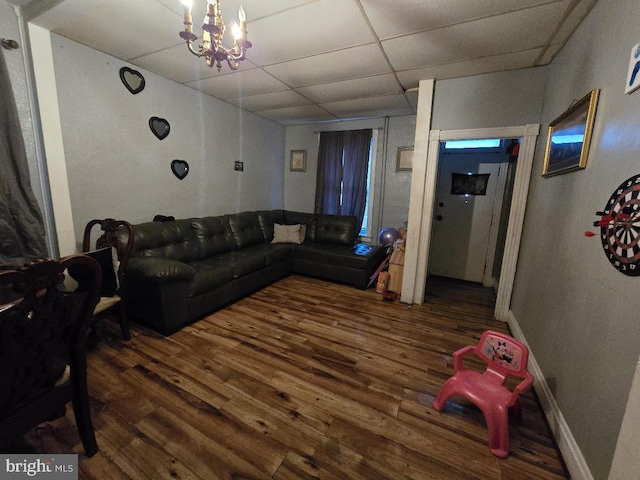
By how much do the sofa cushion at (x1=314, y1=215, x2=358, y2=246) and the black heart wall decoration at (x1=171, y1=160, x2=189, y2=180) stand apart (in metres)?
2.12

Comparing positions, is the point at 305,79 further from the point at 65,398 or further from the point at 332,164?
the point at 65,398

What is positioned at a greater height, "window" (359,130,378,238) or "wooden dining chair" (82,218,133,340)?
"window" (359,130,378,238)

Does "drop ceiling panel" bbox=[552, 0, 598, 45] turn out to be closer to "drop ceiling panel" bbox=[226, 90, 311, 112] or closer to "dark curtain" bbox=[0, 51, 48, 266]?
"drop ceiling panel" bbox=[226, 90, 311, 112]

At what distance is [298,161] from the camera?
197 inches

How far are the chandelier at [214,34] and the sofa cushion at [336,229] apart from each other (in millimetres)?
2958

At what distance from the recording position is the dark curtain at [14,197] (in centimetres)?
184

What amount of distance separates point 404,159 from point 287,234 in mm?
2213

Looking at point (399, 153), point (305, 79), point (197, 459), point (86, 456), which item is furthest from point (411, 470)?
point (399, 153)

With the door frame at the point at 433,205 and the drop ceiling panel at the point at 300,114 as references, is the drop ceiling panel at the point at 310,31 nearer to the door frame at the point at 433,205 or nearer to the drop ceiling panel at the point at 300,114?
the door frame at the point at 433,205

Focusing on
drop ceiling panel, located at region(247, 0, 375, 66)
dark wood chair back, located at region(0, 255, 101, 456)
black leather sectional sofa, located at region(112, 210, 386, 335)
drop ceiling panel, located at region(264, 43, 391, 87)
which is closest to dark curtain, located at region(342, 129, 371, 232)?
black leather sectional sofa, located at region(112, 210, 386, 335)

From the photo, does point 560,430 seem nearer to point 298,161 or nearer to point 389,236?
point 389,236

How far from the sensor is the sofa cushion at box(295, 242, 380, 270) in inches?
141

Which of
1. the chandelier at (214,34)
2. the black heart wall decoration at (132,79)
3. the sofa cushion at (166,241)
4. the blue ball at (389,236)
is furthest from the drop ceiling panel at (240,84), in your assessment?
the blue ball at (389,236)

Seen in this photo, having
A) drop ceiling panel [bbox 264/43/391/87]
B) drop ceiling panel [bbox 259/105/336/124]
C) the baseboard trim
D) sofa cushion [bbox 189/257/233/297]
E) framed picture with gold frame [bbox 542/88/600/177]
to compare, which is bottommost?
the baseboard trim
